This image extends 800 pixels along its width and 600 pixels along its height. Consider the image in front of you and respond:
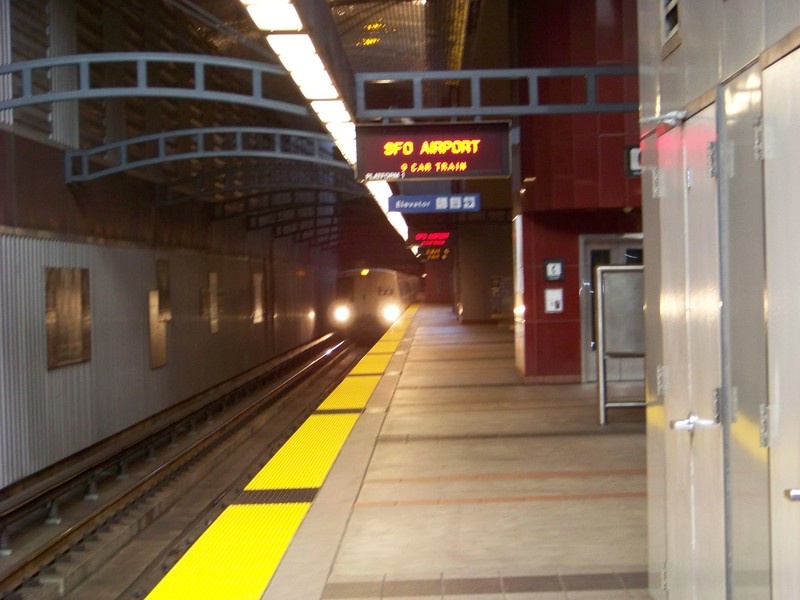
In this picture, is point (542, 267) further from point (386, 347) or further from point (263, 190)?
point (386, 347)

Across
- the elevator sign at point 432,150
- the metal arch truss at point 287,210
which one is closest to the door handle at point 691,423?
the elevator sign at point 432,150

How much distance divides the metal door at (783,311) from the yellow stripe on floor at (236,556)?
288 centimetres

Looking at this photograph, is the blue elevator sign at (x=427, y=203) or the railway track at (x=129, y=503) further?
the blue elevator sign at (x=427, y=203)

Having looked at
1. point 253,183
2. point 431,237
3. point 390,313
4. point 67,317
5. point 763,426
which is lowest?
point 390,313

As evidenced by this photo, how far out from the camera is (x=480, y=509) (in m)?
6.76

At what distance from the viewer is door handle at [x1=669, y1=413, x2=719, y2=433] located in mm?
3924

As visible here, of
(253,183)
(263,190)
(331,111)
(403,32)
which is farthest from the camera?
(263,190)

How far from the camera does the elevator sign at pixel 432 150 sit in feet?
31.6

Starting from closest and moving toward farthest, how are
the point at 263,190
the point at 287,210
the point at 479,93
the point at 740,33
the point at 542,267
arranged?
the point at 740,33, the point at 479,93, the point at 542,267, the point at 263,190, the point at 287,210

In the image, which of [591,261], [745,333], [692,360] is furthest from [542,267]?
[745,333]

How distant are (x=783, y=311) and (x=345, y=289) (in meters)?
30.8

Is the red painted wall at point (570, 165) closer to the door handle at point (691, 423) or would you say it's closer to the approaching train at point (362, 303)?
the door handle at point (691, 423)

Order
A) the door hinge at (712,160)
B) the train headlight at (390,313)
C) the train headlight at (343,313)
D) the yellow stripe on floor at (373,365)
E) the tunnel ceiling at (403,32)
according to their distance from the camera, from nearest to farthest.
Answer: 1. the door hinge at (712,160)
2. the tunnel ceiling at (403,32)
3. the yellow stripe on floor at (373,365)
4. the train headlight at (343,313)
5. the train headlight at (390,313)

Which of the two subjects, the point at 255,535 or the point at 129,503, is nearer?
the point at 255,535
